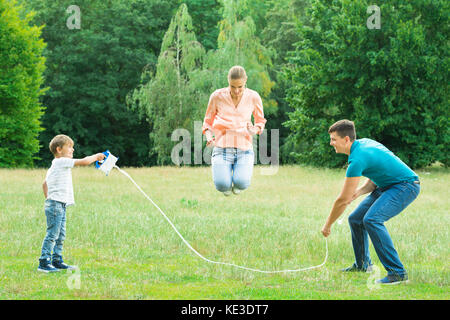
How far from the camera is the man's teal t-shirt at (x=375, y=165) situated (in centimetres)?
780

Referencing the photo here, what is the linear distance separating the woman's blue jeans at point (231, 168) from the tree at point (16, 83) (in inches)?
1040

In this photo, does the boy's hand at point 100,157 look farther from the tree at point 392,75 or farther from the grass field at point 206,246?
the tree at point 392,75

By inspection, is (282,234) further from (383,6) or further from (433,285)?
(383,6)

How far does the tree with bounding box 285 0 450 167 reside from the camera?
29234 millimetres

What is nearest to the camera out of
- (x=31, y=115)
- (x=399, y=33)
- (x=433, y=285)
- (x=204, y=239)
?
(x=433, y=285)

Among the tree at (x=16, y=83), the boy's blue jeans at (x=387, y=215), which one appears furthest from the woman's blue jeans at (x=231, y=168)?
the tree at (x=16, y=83)

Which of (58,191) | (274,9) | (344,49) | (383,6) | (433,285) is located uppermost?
(274,9)

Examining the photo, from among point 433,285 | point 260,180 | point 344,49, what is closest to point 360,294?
point 433,285

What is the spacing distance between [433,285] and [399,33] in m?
22.7

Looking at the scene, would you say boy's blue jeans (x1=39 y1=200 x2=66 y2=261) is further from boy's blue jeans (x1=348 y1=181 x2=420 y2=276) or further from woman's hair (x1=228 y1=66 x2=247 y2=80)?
boy's blue jeans (x1=348 y1=181 x2=420 y2=276)

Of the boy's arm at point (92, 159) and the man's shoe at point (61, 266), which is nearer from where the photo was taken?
the boy's arm at point (92, 159)

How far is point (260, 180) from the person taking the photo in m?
24.6

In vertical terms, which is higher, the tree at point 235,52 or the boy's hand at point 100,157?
the tree at point 235,52

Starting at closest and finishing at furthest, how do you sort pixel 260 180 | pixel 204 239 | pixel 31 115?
pixel 204 239, pixel 260 180, pixel 31 115
